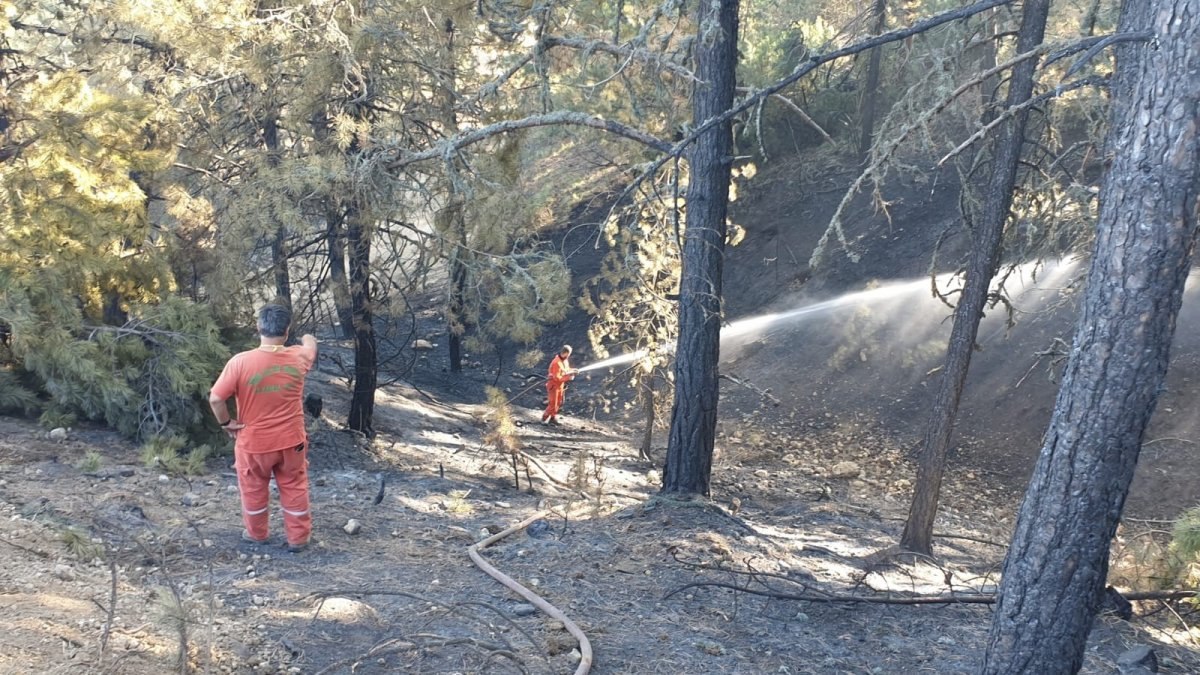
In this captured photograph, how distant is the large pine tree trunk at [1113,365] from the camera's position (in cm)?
351

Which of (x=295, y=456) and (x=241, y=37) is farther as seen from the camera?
(x=241, y=37)

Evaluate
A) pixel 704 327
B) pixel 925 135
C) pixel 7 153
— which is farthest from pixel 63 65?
pixel 925 135

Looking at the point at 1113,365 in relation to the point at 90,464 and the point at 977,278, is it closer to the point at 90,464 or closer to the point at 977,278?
the point at 977,278

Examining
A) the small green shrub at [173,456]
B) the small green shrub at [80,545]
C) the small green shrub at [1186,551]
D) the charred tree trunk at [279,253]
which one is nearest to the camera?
the small green shrub at [80,545]

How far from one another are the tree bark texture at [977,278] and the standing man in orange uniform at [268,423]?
5.89 metres

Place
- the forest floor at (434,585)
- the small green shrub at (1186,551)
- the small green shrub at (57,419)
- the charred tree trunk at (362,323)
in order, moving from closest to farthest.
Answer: the forest floor at (434,585)
the small green shrub at (1186,551)
the small green shrub at (57,419)
the charred tree trunk at (362,323)

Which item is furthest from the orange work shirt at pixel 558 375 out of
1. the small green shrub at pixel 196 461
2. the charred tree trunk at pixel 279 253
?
the small green shrub at pixel 196 461

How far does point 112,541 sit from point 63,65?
7283mm

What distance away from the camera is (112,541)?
19.1ft

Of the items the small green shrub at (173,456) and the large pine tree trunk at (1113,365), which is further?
the small green shrub at (173,456)

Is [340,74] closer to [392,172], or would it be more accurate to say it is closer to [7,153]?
[392,172]

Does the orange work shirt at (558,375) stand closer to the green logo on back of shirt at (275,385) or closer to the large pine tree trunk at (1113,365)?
the green logo on back of shirt at (275,385)

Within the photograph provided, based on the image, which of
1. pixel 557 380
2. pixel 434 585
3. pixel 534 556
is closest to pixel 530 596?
pixel 434 585

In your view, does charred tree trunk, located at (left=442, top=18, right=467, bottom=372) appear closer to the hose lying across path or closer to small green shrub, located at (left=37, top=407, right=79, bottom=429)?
the hose lying across path
